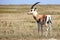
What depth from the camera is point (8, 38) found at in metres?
15.4

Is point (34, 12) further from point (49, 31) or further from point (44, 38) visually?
point (44, 38)

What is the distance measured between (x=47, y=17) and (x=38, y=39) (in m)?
3.01

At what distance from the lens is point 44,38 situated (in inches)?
609

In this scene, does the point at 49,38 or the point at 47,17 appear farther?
the point at 47,17

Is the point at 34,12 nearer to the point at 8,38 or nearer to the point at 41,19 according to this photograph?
the point at 41,19

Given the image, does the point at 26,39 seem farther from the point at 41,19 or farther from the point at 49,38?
the point at 41,19

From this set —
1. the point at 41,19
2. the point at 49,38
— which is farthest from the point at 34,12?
the point at 49,38

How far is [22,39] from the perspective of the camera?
1485 cm

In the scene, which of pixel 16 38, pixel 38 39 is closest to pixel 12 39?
pixel 16 38

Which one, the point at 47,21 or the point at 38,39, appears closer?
the point at 38,39

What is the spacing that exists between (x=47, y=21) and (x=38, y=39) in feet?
10.00

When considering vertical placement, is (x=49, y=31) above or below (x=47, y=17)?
below

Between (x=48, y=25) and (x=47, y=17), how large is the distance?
2.53 feet

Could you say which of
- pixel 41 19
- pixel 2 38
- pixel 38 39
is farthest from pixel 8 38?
pixel 41 19
